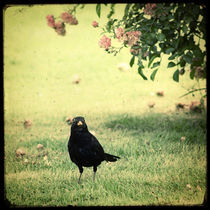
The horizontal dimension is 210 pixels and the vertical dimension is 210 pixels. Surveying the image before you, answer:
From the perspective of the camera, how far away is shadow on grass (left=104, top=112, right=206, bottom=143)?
4.48 m

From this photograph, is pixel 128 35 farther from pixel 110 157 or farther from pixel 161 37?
pixel 110 157

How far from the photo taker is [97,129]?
437 centimetres

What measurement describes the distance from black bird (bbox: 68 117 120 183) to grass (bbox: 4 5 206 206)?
0.17 meters

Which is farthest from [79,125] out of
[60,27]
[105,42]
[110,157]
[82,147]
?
[60,27]

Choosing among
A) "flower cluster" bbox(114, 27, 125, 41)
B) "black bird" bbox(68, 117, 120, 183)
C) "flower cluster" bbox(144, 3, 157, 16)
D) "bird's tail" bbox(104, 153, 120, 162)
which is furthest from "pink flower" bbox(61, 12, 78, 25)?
"bird's tail" bbox(104, 153, 120, 162)

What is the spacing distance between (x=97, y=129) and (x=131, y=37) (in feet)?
4.61

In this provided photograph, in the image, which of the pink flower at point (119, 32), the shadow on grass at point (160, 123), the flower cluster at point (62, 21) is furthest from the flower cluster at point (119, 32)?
the shadow on grass at point (160, 123)

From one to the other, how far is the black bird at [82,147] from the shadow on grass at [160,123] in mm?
798

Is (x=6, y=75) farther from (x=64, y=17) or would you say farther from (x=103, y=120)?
(x=103, y=120)

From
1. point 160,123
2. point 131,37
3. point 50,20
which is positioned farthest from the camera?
point 160,123

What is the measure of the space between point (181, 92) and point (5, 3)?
2.12 m

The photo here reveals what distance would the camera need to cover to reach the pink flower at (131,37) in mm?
3352

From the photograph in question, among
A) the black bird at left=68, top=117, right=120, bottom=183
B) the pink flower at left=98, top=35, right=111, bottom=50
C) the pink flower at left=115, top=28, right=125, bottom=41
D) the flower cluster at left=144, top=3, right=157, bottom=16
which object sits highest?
the flower cluster at left=144, top=3, right=157, bottom=16

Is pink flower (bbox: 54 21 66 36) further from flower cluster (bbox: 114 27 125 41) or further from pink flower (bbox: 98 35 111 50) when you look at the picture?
flower cluster (bbox: 114 27 125 41)
